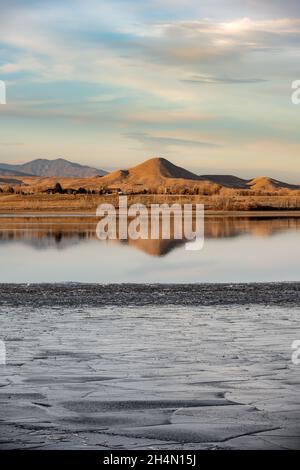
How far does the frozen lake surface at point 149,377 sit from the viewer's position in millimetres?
8258

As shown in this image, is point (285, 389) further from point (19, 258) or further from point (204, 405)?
point (19, 258)

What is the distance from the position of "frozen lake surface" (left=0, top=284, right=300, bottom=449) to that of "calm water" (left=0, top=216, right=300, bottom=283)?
1310cm

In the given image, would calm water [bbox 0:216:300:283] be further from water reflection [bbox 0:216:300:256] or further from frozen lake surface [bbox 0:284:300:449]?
frozen lake surface [bbox 0:284:300:449]

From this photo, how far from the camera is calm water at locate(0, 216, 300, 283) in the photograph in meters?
33.4

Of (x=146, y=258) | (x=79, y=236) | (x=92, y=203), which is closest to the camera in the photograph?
(x=146, y=258)

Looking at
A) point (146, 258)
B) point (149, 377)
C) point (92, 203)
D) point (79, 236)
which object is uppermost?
point (92, 203)

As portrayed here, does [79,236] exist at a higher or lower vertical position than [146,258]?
higher

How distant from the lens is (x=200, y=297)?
22.9m

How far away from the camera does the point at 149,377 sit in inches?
438

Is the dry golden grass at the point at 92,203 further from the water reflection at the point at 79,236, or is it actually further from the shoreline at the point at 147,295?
the shoreline at the point at 147,295

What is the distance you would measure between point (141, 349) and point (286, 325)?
4.18 m

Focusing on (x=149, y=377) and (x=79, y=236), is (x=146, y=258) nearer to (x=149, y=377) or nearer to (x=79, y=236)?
(x=79, y=236)

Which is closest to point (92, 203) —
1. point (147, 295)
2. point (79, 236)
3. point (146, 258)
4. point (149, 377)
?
point (79, 236)

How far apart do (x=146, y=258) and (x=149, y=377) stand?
32.4m
